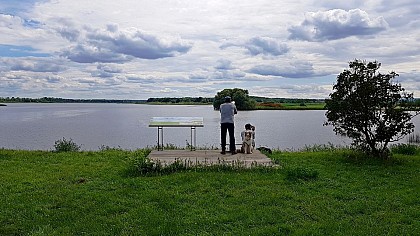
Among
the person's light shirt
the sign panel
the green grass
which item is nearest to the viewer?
the green grass

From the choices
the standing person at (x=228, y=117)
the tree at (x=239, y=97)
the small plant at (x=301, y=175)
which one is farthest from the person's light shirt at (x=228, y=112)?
the tree at (x=239, y=97)

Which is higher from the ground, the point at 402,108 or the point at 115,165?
the point at 402,108

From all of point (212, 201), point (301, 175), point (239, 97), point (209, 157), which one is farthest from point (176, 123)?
point (239, 97)

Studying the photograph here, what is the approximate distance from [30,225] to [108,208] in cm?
114

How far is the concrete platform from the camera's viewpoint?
401 inches

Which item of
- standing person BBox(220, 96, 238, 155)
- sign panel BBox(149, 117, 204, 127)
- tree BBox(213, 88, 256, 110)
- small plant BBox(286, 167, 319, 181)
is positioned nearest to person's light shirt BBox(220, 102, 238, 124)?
standing person BBox(220, 96, 238, 155)

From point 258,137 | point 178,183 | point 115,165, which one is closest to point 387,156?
point 178,183

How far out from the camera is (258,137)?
2466 cm

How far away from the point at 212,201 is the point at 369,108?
20.5 feet

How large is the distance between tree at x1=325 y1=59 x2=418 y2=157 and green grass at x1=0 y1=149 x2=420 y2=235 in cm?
128

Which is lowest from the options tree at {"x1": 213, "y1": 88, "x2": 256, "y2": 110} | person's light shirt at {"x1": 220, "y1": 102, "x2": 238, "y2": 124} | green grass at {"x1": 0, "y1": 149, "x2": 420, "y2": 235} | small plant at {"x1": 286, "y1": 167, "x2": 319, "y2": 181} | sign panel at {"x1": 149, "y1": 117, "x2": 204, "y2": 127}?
green grass at {"x1": 0, "y1": 149, "x2": 420, "y2": 235}

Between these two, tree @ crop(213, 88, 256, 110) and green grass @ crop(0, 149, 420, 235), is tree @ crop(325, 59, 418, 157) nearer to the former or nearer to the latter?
green grass @ crop(0, 149, 420, 235)

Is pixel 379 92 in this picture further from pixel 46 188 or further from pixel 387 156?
pixel 46 188

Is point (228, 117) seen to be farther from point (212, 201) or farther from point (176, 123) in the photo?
point (212, 201)
